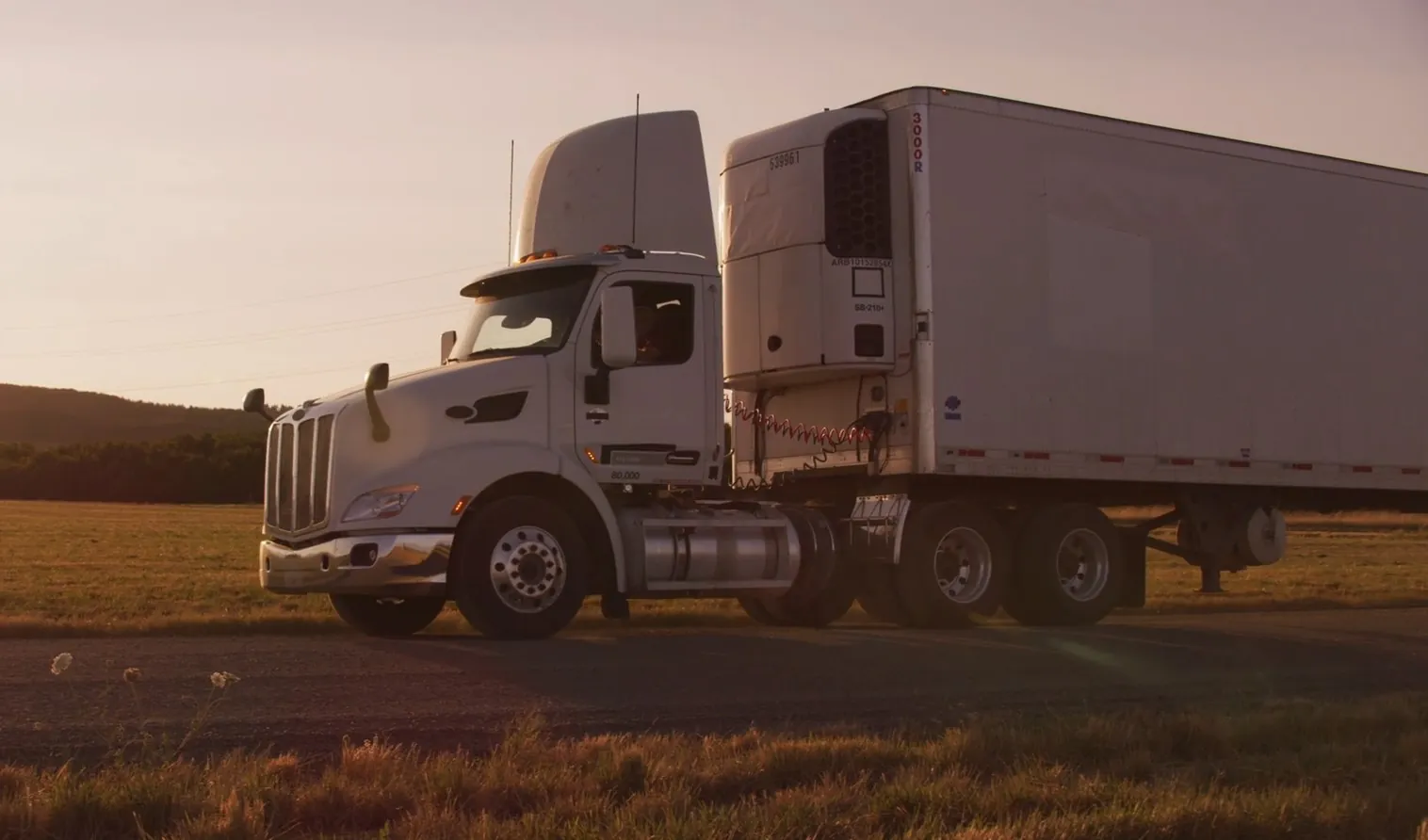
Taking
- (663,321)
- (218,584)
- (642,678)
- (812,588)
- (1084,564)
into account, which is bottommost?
(642,678)

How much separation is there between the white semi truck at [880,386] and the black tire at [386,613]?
33 mm

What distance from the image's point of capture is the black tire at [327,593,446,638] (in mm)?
14055

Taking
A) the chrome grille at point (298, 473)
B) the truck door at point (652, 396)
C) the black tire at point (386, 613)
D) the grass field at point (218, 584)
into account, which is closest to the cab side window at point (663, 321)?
the truck door at point (652, 396)

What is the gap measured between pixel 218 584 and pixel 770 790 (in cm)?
1816

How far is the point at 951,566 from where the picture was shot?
50.7 feet

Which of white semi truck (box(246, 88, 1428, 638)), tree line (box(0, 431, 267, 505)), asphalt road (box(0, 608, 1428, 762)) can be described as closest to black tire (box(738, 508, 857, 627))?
white semi truck (box(246, 88, 1428, 638))

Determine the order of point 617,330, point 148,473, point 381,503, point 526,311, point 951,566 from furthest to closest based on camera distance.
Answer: point 148,473 → point 951,566 → point 526,311 → point 617,330 → point 381,503

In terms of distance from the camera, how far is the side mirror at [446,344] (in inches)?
561

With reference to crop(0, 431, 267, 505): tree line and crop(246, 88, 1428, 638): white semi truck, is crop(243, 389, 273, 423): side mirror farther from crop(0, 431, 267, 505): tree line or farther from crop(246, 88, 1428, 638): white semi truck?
crop(0, 431, 267, 505): tree line

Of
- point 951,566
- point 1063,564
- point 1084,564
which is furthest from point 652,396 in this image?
point 1084,564

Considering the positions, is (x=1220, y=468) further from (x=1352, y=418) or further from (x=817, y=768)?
(x=817, y=768)

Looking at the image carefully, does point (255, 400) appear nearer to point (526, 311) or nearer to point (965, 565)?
point (526, 311)

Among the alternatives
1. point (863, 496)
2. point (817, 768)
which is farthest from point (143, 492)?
point (817, 768)

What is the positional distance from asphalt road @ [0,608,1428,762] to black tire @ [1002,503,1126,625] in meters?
1.10
